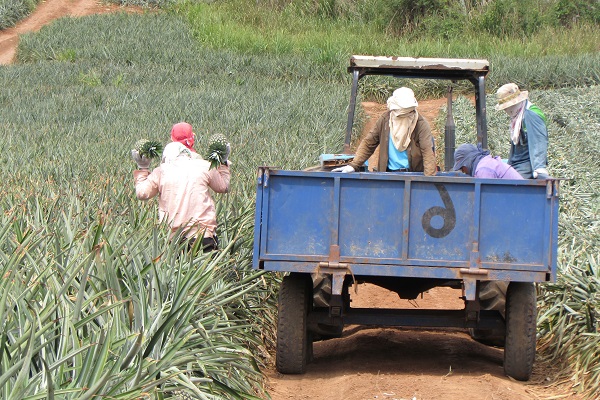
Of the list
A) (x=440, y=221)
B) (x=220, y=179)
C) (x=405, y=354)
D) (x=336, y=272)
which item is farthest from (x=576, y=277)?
(x=220, y=179)

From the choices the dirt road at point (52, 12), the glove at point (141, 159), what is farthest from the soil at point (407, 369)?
the dirt road at point (52, 12)

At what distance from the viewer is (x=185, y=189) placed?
25.7ft

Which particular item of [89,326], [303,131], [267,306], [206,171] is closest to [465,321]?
[267,306]

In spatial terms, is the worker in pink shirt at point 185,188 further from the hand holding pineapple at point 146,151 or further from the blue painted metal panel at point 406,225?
the blue painted metal panel at point 406,225

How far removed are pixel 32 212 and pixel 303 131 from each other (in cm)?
902

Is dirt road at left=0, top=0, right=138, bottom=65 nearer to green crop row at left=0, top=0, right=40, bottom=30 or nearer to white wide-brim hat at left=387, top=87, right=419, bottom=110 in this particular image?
green crop row at left=0, top=0, right=40, bottom=30

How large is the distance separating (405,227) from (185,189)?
186 cm

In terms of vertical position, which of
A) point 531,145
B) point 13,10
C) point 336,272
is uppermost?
point 13,10

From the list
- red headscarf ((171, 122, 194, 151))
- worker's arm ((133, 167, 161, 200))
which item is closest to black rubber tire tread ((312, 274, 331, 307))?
worker's arm ((133, 167, 161, 200))

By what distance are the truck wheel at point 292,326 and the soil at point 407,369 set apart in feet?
0.41

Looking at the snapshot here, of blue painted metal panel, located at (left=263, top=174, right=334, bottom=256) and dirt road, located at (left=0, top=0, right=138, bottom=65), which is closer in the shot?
blue painted metal panel, located at (left=263, top=174, right=334, bottom=256)

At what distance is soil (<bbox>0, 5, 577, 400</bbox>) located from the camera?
6.88 meters

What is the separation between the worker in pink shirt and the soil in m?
1.27

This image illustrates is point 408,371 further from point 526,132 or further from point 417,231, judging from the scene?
point 526,132
